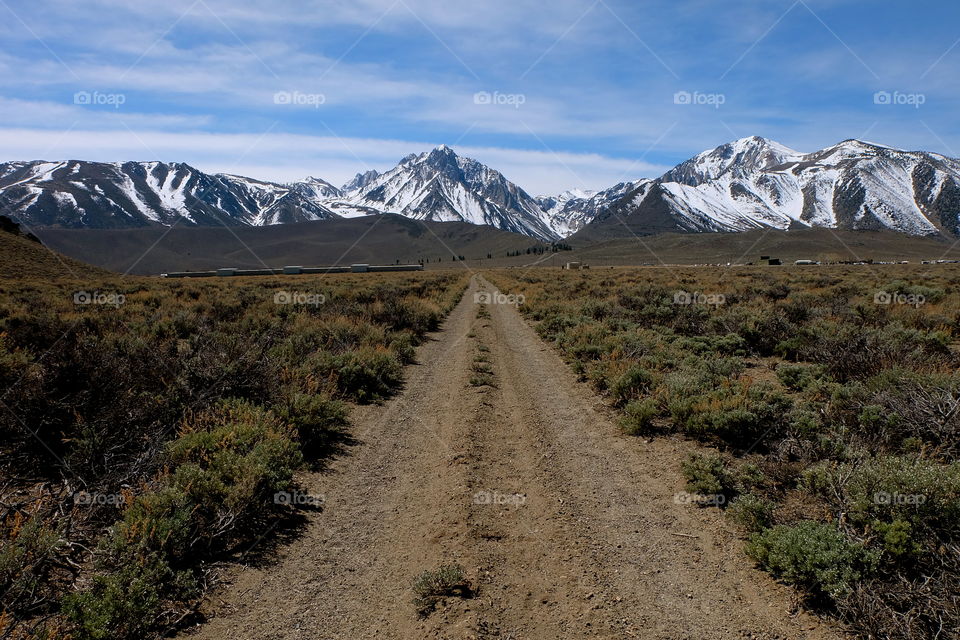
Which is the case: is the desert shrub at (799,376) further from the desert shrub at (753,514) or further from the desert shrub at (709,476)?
the desert shrub at (753,514)

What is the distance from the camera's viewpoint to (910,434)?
6.05 m

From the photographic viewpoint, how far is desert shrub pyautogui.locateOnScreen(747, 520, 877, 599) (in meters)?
3.71

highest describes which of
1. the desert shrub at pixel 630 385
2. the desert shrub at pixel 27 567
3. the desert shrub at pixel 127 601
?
the desert shrub at pixel 630 385

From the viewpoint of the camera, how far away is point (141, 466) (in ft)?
17.5

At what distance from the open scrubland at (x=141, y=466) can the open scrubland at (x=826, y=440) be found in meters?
5.06

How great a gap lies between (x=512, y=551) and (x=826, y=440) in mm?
4433

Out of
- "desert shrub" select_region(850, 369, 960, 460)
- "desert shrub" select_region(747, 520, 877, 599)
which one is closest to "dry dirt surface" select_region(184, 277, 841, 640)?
"desert shrub" select_region(747, 520, 877, 599)

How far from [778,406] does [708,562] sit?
12.5ft

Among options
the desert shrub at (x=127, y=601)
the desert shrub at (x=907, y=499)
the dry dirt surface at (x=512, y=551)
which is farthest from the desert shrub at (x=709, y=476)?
the desert shrub at (x=127, y=601)

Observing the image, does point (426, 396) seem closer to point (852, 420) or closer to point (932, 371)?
point (852, 420)

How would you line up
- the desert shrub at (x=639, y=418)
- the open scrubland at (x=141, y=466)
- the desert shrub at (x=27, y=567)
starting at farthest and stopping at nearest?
the desert shrub at (x=639, y=418), the open scrubland at (x=141, y=466), the desert shrub at (x=27, y=567)

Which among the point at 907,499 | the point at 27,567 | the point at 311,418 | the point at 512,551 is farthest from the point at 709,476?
the point at 27,567

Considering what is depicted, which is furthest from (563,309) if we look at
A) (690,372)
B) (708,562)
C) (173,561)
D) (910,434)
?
(173,561)

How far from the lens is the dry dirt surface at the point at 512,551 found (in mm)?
3744
